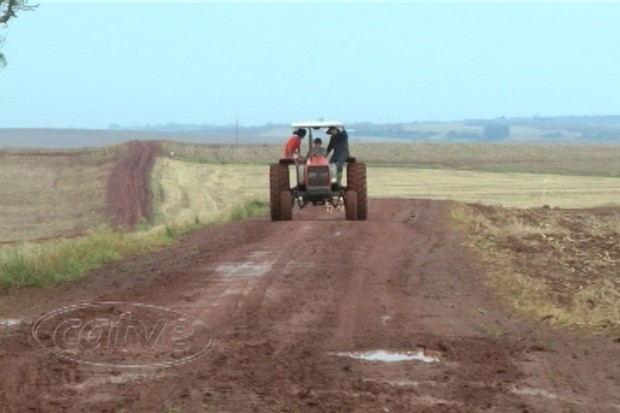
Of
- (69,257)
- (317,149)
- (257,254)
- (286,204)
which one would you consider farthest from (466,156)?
(69,257)

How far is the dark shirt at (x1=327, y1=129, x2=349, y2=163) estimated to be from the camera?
2541 cm

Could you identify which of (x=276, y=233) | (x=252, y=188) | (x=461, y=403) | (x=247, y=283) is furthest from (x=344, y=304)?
(x=252, y=188)

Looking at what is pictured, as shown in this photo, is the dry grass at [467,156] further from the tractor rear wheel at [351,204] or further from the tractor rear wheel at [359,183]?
the tractor rear wheel at [351,204]

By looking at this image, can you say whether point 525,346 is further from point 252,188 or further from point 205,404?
point 252,188

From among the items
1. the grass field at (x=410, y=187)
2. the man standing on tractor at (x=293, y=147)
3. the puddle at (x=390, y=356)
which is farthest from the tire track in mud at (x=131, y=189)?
the puddle at (x=390, y=356)

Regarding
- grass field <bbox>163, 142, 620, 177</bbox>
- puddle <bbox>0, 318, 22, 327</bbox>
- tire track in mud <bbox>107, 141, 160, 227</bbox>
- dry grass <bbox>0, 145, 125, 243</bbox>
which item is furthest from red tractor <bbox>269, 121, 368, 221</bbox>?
grass field <bbox>163, 142, 620, 177</bbox>

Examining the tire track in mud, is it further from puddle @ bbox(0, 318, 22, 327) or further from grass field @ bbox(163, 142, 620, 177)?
Answer: puddle @ bbox(0, 318, 22, 327)

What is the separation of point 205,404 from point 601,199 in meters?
36.3

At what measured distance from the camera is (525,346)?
443 inches

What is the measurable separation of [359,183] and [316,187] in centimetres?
97

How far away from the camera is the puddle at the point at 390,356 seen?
34.3 feet

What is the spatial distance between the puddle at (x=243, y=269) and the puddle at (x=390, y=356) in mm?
5505

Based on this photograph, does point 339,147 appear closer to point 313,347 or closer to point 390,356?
point 313,347

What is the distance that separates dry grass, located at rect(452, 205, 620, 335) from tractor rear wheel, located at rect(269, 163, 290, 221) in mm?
4025
